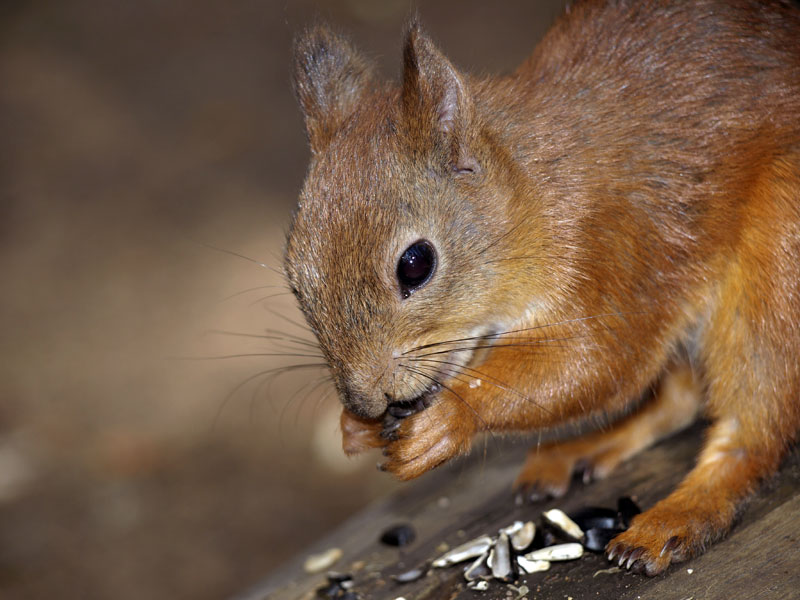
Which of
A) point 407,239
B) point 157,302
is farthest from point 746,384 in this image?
point 157,302

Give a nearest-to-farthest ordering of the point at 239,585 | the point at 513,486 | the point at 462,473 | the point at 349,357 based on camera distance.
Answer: the point at 349,357
the point at 513,486
the point at 462,473
the point at 239,585

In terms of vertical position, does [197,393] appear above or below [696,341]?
above

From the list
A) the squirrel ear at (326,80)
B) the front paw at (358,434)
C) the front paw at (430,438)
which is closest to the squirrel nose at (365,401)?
the front paw at (430,438)

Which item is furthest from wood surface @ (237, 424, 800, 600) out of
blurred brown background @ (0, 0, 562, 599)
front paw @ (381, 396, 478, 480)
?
blurred brown background @ (0, 0, 562, 599)

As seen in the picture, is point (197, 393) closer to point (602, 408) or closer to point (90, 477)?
point (90, 477)

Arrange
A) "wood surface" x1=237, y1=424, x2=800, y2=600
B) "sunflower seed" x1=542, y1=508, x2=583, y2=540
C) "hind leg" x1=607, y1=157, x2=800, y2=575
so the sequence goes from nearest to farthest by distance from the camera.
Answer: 1. "wood surface" x1=237, y1=424, x2=800, y2=600
2. "hind leg" x1=607, y1=157, x2=800, y2=575
3. "sunflower seed" x1=542, y1=508, x2=583, y2=540

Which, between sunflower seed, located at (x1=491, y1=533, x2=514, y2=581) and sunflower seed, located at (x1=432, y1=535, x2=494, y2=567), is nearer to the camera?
sunflower seed, located at (x1=491, y1=533, x2=514, y2=581)

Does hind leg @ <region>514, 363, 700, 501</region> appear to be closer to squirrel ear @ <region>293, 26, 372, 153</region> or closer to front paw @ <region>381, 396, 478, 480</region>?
front paw @ <region>381, 396, 478, 480</region>

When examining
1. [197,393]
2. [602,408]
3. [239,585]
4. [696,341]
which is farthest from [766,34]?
[197,393]
